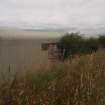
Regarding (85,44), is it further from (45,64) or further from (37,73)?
(37,73)

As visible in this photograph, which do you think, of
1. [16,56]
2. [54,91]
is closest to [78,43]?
[16,56]

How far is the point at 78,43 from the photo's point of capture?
1703cm

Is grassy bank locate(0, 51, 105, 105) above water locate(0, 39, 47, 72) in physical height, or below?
below

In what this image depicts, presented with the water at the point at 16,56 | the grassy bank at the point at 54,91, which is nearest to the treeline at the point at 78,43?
the water at the point at 16,56

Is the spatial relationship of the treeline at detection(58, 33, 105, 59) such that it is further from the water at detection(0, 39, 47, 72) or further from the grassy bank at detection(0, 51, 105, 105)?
the grassy bank at detection(0, 51, 105, 105)

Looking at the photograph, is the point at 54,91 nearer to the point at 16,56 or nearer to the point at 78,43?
the point at 16,56

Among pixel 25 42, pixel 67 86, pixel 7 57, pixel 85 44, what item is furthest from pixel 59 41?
pixel 67 86

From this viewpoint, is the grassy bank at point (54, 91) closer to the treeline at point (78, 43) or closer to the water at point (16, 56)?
the water at point (16, 56)

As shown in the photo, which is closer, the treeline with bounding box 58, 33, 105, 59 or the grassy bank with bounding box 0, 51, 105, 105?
the grassy bank with bounding box 0, 51, 105, 105

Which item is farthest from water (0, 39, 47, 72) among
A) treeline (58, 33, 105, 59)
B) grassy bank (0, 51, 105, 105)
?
treeline (58, 33, 105, 59)

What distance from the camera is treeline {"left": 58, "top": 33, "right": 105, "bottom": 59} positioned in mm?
15389

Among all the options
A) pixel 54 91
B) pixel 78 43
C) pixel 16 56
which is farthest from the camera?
pixel 78 43

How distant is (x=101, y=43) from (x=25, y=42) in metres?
10.5

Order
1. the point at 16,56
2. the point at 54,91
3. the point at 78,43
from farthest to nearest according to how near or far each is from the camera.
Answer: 1. the point at 78,43
2. the point at 16,56
3. the point at 54,91
